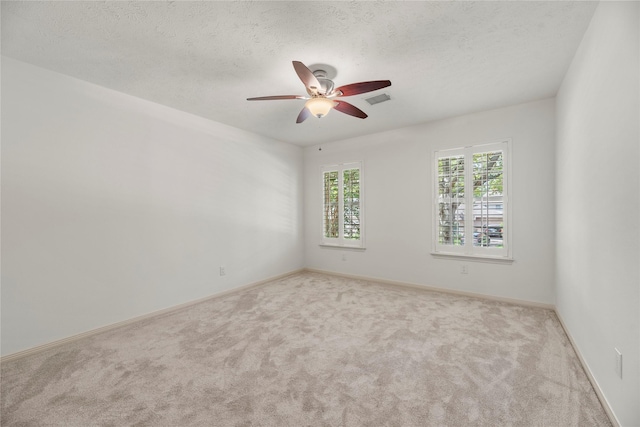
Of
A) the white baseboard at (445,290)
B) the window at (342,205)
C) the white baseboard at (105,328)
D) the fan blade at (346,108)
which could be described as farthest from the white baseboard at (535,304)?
the fan blade at (346,108)

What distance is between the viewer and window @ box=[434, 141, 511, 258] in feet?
12.3

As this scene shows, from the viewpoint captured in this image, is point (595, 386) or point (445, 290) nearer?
point (595, 386)

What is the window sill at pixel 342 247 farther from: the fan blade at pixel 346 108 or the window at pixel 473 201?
the fan blade at pixel 346 108

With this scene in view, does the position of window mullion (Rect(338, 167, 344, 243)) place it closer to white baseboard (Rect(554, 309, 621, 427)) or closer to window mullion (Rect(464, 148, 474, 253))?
window mullion (Rect(464, 148, 474, 253))

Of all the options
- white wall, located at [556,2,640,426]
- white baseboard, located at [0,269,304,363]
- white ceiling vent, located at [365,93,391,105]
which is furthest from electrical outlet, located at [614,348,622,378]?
white baseboard, located at [0,269,304,363]

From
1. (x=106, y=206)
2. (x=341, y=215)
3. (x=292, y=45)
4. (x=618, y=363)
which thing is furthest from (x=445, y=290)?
(x=106, y=206)

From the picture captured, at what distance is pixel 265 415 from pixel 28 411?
1.52 m

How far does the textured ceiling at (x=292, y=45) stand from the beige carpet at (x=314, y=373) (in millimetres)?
2596

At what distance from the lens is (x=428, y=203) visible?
430 cm

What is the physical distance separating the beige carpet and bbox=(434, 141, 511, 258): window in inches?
38.5

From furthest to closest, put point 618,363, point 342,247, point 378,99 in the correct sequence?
point 342,247 → point 378,99 → point 618,363

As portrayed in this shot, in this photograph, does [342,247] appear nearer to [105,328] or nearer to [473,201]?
[473,201]

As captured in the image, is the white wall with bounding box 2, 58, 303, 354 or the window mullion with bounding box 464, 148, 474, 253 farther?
the window mullion with bounding box 464, 148, 474, 253

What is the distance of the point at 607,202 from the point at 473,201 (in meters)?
2.26
